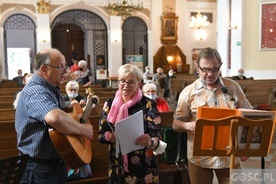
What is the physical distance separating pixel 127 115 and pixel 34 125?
623mm

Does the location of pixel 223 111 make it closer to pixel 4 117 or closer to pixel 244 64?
pixel 4 117

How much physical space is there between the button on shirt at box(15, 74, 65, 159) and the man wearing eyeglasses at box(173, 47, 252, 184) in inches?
36.1

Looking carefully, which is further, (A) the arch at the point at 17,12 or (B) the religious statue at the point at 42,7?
(B) the religious statue at the point at 42,7

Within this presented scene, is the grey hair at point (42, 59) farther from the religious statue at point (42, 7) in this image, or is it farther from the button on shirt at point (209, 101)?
the religious statue at point (42, 7)

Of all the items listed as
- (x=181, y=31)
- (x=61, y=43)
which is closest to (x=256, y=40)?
(x=181, y=31)

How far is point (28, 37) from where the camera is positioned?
57.3ft

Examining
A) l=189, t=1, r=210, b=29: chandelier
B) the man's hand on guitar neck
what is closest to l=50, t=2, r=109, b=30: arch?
l=189, t=1, r=210, b=29: chandelier

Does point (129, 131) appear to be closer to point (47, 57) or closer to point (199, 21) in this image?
point (47, 57)

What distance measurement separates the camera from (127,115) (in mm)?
2262

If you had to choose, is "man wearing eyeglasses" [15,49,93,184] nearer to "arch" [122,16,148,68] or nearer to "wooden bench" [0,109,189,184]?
"wooden bench" [0,109,189,184]

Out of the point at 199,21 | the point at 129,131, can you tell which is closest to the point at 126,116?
the point at 129,131

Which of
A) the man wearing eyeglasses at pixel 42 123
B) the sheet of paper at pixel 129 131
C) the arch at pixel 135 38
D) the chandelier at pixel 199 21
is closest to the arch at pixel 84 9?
the arch at pixel 135 38

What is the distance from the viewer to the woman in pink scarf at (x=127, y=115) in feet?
7.45

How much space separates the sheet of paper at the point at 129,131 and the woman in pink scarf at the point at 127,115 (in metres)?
0.15
